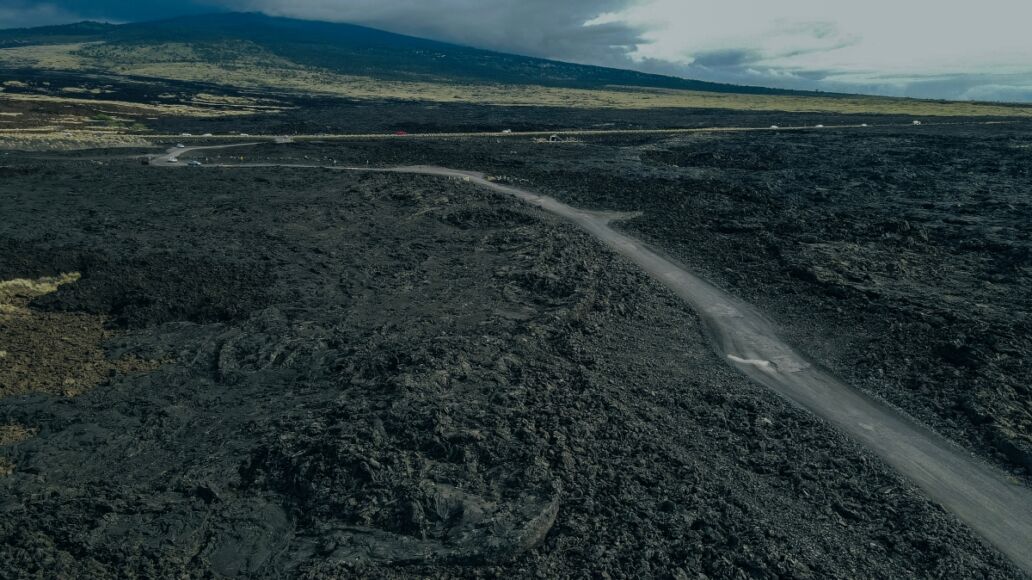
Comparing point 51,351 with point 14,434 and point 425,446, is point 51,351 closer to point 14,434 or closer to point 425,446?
A: point 14,434

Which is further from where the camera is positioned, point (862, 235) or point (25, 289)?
point (862, 235)

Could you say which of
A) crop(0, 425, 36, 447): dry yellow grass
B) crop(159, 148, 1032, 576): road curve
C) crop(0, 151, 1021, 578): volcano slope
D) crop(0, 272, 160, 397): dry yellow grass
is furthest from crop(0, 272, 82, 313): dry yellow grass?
crop(159, 148, 1032, 576): road curve

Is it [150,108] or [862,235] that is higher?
[150,108]

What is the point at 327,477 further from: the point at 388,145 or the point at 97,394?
the point at 388,145

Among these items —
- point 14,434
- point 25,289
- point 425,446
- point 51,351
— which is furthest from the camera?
point 25,289

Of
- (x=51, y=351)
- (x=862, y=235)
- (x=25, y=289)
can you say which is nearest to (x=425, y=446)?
(x=51, y=351)

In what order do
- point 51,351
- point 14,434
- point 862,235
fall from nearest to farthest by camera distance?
point 14,434 < point 51,351 < point 862,235

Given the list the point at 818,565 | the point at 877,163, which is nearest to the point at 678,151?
the point at 877,163

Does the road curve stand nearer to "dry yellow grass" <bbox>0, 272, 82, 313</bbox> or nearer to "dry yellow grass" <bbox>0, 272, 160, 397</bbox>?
"dry yellow grass" <bbox>0, 272, 160, 397</bbox>
